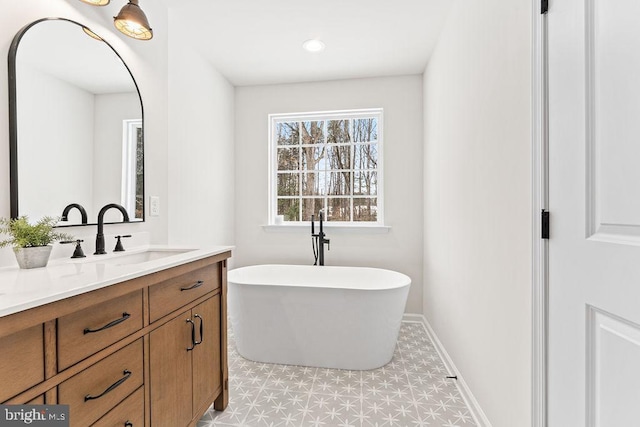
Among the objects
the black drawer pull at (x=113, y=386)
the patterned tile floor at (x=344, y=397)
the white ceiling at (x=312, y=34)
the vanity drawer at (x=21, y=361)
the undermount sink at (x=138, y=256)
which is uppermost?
the white ceiling at (x=312, y=34)

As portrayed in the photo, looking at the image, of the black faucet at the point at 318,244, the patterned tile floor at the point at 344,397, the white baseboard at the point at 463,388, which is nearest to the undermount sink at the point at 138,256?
the patterned tile floor at the point at 344,397

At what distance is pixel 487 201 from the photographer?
149 centimetres

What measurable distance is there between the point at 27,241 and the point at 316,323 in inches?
63.6

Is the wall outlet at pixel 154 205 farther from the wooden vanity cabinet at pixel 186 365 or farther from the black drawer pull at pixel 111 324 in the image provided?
the black drawer pull at pixel 111 324

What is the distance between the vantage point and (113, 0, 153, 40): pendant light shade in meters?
1.53

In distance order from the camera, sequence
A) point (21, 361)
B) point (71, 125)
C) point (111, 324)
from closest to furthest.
A: point (21, 361)
point (111, 324)
point (71, 125)

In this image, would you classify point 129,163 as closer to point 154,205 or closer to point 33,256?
point 154,205

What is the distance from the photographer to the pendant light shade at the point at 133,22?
5.03 ft

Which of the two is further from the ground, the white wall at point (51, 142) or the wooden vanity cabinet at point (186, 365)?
the white wall at point (51, 142)

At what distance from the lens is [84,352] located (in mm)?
856

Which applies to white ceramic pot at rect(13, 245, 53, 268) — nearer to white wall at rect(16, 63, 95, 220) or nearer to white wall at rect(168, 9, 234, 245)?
white wall at rect(16, 63, 95, 220)

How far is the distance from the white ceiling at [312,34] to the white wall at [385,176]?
0.62 ft

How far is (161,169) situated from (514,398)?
233cm

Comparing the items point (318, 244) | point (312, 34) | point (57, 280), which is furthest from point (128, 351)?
point (312, 34)
